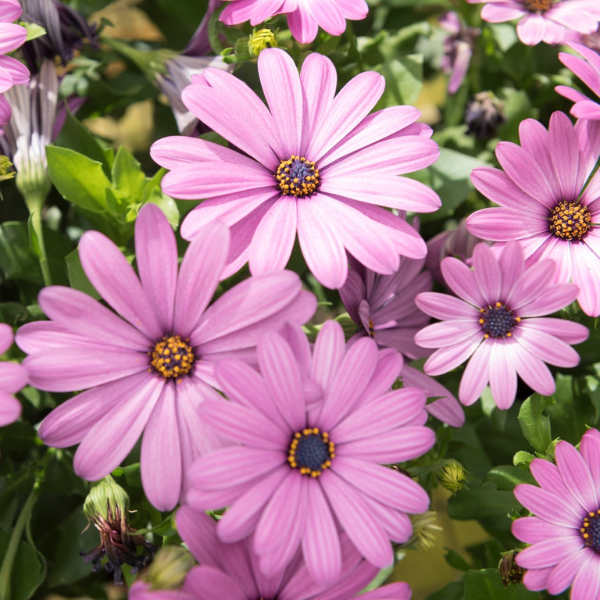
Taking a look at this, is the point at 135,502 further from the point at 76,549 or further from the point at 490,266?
the point at 490,266

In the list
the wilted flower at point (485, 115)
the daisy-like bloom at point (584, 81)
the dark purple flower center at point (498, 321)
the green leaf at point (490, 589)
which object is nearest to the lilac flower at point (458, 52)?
the wilted flower at point (485, 115)

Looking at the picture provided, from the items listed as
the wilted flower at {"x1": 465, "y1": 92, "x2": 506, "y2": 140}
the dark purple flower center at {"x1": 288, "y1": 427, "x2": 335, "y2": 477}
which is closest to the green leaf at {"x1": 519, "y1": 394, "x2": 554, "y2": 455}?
the dark purple flower center at {"x1": 288, "y1": 427, "x2": 335, "y2": 477}

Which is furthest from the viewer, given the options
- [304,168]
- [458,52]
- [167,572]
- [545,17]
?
[458,52]

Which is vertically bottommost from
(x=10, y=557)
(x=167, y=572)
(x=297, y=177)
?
(x=10, y=557)

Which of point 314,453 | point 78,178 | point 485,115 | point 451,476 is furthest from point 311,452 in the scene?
point 485,115

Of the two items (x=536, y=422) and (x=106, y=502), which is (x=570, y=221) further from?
(x=106, y=502)
